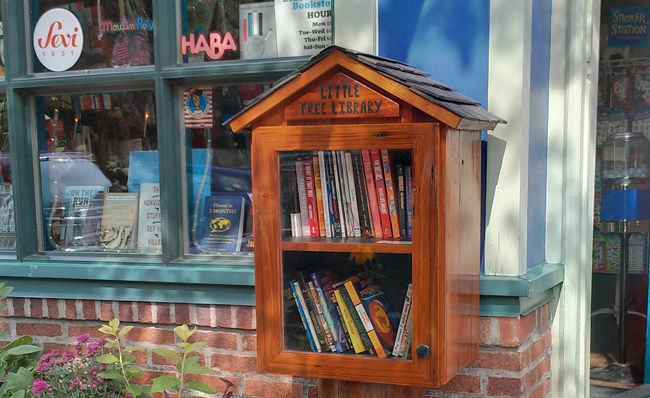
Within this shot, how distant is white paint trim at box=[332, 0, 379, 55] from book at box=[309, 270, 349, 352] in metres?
0.96

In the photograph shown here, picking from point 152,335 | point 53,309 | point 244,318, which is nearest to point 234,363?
point 244,318

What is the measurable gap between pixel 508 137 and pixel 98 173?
6.73 feet

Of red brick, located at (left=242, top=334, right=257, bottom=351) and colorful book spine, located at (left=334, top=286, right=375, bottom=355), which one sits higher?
colorful book spine, located at (left=334, top=286, right=375, bottom=355)

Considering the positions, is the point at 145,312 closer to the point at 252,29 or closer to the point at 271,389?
the point at 271,389

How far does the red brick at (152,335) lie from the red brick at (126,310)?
63 mm

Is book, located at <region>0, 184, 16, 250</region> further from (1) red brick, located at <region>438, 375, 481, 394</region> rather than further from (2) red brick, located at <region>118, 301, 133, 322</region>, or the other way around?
(1) red brick, located at <region>438, 375, 481, 394</region>

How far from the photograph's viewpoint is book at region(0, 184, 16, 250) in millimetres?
3154

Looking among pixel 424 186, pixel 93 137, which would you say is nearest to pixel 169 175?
pixel 93 137

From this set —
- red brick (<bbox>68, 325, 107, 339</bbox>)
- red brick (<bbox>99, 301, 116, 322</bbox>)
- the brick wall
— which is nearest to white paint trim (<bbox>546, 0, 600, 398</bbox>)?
the brick wall

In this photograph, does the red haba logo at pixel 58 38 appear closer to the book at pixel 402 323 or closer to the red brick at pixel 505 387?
the book at pixel 402 323

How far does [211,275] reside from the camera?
2660 millimetres

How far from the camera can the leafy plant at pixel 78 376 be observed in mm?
2266

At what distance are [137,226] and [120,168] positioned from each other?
313 millimetres

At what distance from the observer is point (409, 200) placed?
6.38ft
